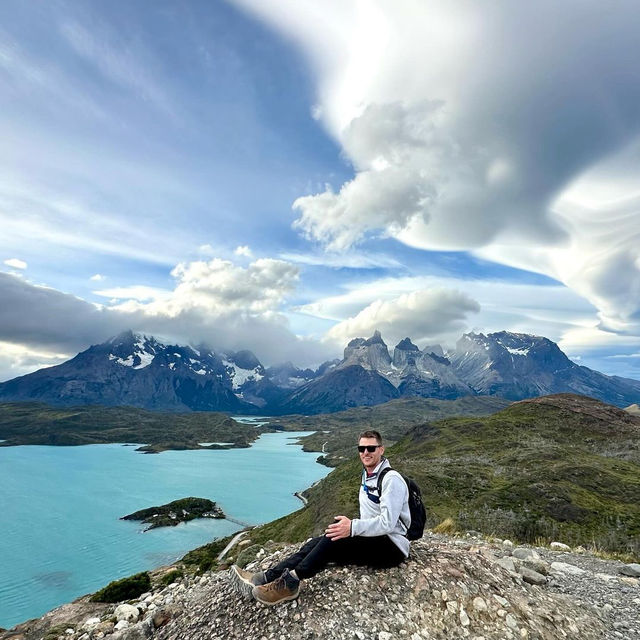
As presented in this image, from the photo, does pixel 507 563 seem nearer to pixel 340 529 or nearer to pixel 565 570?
pixel 565 570

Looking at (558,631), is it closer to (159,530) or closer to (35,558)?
(35,558)

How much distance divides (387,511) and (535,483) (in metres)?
81.8

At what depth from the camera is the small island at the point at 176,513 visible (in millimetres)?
110312

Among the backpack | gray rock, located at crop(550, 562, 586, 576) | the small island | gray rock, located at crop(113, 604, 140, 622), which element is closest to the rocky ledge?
the backpack

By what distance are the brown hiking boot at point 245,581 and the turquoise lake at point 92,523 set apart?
237ft

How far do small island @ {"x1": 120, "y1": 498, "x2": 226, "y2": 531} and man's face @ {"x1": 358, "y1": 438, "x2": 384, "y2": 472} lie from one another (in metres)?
118

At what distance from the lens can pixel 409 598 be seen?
871 centimetres

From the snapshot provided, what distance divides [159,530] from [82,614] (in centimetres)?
10031

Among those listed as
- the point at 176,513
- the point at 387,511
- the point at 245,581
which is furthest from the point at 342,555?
the point at 176,513

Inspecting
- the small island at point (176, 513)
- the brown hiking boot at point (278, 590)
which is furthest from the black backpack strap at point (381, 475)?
the small island at point (176, 513)

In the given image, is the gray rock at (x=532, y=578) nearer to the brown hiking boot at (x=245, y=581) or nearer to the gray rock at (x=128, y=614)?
the brown hiking boot at (x=245, y=581)


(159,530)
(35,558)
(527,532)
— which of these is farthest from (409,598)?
(159,530)

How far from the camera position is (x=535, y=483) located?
74.8 metres

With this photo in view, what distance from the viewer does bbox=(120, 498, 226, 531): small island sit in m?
110
